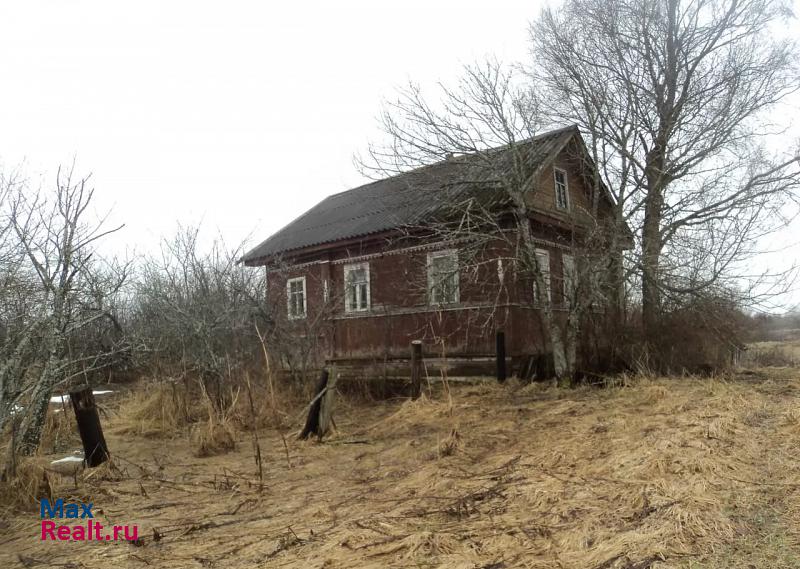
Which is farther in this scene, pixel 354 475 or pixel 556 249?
pixel 556 249

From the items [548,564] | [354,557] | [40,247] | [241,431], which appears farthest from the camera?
[241,431]

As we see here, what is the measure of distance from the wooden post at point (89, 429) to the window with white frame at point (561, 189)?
12.2 m

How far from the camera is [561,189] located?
16703 millimetres

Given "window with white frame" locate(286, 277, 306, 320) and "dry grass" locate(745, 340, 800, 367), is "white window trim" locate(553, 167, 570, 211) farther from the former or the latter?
"window with white frame" locate(286, 277, 306, 320)

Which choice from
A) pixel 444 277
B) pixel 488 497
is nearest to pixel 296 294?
pixel 444 277

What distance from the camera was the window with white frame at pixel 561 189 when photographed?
16375 mm

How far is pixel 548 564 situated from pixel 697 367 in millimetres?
10133

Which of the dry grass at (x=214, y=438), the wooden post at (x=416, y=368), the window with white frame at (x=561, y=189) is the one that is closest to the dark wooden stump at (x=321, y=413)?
the dry grass at (x=214, y=438)

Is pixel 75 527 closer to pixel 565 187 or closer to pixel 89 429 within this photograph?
pixel 89 429

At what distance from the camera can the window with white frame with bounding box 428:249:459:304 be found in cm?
1231

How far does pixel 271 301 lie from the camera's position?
16156mm

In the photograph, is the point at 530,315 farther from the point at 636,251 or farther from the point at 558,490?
the point at 558,490

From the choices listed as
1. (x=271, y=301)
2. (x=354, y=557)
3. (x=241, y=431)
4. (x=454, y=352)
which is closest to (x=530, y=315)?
(x=454, y=352)

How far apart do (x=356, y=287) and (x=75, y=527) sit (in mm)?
12352
